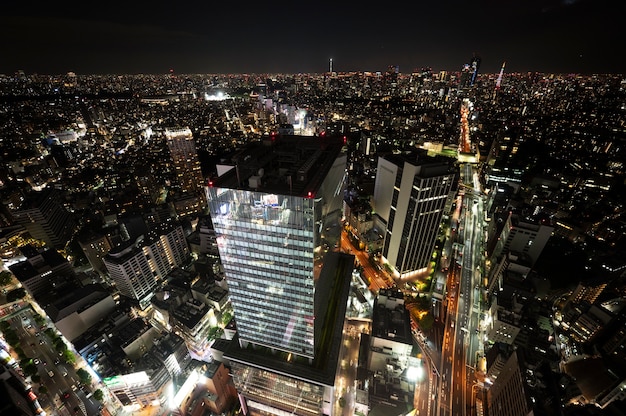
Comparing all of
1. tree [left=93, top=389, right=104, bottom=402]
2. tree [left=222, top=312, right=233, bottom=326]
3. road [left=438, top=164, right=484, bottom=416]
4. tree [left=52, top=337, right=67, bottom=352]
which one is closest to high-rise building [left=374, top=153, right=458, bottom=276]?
road [left=438, top=164, right=484, bottom=416]

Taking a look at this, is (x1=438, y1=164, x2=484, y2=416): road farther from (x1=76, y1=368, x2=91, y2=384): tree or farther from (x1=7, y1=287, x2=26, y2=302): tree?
(x1=7, y1=287, x2=26, y2=302): tree

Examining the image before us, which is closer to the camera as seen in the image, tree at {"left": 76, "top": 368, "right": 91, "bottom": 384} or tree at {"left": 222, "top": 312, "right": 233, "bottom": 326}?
tree at {"left": 76, "top": 368, "right": 91, "bottom": 384}

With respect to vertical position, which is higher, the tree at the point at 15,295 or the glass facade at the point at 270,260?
the glass facade at the point at 270,260

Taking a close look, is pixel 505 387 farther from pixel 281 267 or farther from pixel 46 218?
pixel 46 218

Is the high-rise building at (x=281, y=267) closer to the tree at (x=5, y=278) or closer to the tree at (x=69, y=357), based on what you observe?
the tree at (x=69, y=357)

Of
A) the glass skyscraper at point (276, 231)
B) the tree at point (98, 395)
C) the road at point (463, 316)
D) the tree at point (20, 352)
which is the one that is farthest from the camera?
the tree at point (20, 352)

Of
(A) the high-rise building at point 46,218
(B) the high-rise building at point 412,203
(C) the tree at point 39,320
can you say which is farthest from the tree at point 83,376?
(B) the high-rise building at point 412,203
